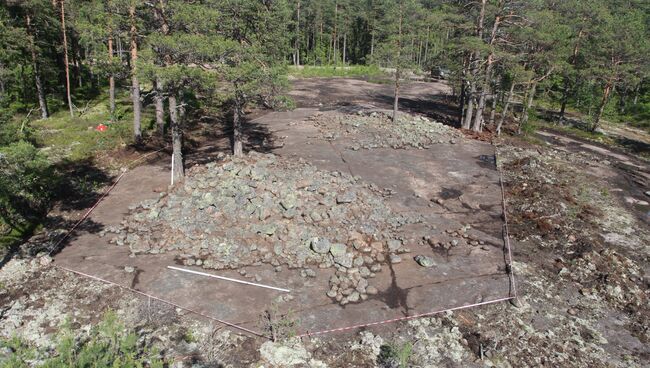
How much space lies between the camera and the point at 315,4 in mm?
60125

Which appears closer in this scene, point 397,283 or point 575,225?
point 397,283

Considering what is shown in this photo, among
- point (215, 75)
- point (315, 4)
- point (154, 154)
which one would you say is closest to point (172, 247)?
point (215, 75)

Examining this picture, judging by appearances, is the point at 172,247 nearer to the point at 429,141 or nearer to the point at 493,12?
the point at 429,141

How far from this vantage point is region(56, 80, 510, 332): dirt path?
34.5 feet

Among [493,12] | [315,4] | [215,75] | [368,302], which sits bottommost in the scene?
[368,302]

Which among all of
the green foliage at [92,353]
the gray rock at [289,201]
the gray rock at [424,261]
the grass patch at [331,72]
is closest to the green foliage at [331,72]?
the grass patch at [331,72]

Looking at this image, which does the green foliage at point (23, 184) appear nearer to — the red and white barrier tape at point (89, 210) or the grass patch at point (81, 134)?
the red and white barrier tape at point (89, 210)

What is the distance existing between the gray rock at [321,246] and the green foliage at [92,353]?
220 inches

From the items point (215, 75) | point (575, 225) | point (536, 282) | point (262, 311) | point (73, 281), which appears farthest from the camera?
point (575, 225)

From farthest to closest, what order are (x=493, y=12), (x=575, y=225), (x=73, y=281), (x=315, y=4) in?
(x=315, y=4) < (x=493, y=12) < (x=575, y=225) < (x=73, y=281)

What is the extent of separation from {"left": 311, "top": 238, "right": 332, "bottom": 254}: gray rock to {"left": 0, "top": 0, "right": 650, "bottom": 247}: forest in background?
6.73 m

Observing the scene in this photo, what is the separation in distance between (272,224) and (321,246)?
1.96m

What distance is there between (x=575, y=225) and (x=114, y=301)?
16.7 meters

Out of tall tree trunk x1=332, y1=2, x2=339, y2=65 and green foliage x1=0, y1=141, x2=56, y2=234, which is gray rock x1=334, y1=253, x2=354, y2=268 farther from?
tall tree trunk x1=332, y1=2, x2=339, y2=65
